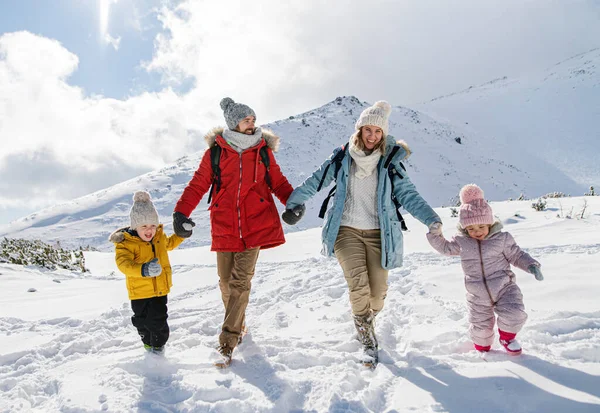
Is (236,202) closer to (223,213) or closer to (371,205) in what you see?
(223,213)

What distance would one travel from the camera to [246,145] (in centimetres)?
399

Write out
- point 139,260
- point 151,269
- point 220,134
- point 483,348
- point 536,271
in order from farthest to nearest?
point 220,134
point 139,260
point 151,269
point 483,348
point 536,271

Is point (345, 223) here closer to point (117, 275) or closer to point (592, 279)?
point (592, 279)

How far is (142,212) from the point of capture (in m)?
3.76

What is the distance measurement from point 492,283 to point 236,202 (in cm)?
244

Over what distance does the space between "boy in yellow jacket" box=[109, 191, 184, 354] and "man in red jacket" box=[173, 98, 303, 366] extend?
0.86ft

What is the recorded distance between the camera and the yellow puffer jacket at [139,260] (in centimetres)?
355

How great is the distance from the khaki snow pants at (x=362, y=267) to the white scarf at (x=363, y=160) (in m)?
0.55

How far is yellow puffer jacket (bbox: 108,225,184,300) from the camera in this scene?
3555 millimetres

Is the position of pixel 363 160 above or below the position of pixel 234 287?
above

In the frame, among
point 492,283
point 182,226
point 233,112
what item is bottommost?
point 492,283

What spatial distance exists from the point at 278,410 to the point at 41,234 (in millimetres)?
29943

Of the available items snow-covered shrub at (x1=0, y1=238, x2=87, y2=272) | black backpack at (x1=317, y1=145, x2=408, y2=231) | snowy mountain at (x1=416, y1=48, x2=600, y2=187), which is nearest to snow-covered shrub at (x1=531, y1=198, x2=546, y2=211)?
black backpack at (x1=317, y1=145, x2=408, y2=231)

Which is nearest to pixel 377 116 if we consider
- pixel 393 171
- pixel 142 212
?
pixel 393 171
